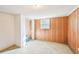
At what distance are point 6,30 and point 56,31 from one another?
10.9 ft

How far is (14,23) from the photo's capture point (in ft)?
16.9

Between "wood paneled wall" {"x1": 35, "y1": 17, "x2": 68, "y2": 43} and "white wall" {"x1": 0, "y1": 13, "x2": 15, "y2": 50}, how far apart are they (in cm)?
275

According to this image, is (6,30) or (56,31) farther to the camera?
(56,31)

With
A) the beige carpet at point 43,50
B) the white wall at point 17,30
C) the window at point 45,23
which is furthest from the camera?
the window at point 45,23

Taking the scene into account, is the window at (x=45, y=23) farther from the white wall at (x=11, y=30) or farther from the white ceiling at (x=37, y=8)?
the white ceiling at (x=37, y=8)

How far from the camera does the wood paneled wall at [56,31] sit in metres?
6.06

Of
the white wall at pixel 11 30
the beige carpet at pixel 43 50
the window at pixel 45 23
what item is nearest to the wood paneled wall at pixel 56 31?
the window at pixel 45 23

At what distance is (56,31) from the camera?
6.47 m

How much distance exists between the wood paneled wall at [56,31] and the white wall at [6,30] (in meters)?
2.75

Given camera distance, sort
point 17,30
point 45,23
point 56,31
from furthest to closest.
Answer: point 45,23
point 56,31
point 17,30

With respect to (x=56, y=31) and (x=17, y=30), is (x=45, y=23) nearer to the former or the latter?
(x=56, y=31)

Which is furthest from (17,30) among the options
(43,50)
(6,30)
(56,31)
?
→ (56,31)

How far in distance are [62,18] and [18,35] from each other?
302 cm
